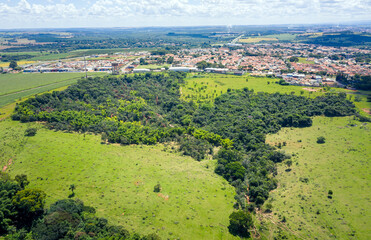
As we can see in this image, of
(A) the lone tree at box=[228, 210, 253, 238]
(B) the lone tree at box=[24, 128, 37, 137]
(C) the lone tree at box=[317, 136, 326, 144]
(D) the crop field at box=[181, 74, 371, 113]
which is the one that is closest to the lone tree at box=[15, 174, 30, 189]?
(B) the lone tree at box=[24, 128, 37, 137]

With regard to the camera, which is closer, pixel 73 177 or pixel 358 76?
pixel 73 177

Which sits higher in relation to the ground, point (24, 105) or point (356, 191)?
point (24, 105)

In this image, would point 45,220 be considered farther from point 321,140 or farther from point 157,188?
point 321,140

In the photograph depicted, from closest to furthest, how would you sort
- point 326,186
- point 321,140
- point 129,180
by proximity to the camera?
point 326,186 < point 129,180 < point 321,140

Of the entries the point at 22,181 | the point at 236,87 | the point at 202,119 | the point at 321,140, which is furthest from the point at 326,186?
the point at 236,87

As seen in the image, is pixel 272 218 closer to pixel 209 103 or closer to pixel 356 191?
pixel 356 191

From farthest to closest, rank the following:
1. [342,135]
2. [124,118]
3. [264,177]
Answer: [124,118]
[342,135]
[264,177]

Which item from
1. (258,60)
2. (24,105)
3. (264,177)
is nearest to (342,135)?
(264,177)
